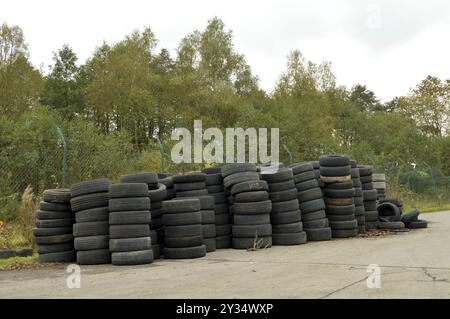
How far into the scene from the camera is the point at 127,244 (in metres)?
10.3

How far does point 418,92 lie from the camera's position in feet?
198

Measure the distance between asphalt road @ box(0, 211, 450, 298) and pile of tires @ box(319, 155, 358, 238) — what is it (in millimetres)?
2147

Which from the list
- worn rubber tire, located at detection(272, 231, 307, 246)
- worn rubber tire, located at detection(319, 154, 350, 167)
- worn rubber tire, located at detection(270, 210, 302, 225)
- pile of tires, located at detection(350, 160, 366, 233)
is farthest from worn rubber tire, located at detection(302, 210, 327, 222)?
pile of tires, located at detection(350, 160, 366, 233)

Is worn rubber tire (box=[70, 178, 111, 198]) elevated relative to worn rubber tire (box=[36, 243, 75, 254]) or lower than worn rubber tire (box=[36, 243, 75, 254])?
elevated

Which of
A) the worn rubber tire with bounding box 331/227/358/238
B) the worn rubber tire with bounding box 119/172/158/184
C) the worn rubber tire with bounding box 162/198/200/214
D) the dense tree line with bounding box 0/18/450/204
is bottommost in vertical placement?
the worn rubber tire with bounding box 331/227/358/238

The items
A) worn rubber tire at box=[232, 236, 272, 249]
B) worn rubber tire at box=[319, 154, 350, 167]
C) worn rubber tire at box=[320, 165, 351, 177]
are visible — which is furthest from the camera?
worn rubber tire at box=[319, 154, 350, 167]

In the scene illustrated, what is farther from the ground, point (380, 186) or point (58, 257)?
point (380, 186)

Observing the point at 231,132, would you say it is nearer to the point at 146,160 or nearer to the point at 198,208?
the point at 146,160

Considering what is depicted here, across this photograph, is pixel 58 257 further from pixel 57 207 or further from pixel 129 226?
pixel 129 226

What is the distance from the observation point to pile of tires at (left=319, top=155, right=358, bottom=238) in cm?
1446

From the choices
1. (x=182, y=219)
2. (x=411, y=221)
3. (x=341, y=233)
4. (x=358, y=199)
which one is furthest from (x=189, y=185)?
(x=411, y=221)

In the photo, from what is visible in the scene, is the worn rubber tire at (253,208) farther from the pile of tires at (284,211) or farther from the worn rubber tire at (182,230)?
the worn rubber tire at (182,230)

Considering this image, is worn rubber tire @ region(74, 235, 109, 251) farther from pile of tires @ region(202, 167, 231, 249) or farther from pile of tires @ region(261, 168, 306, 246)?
pile of tires @ region(261, 168, 306, 246)

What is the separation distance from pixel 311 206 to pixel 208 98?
114ft
